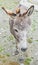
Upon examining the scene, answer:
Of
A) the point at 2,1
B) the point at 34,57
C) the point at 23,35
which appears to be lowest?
the point at 2,1

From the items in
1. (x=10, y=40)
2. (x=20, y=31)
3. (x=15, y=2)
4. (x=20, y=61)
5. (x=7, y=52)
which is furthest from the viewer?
(x=15, y=2)

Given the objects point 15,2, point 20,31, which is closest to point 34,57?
point 20,31

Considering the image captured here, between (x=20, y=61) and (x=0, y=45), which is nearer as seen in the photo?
(x=20, y=61)

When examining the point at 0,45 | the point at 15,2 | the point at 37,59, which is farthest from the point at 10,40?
the point at 15,2

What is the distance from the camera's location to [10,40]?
6523 mm

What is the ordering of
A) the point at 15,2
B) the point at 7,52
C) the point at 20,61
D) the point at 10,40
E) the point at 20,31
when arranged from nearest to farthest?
the point at 20,31 < the point at 20,61 < the point at 7,52 < the point at 10,40 < the point at 15,2

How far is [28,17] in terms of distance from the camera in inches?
213

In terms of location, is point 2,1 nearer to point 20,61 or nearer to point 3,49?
point 3,49

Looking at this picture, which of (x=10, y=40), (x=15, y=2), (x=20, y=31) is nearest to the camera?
(x=20, y=31)

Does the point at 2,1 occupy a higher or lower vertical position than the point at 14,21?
lower

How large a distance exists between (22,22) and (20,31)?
233 millimetres

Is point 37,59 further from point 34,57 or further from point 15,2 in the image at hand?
point 15,2

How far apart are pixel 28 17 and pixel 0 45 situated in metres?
1.32

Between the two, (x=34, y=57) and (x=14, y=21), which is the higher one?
(x=14, y=21)
